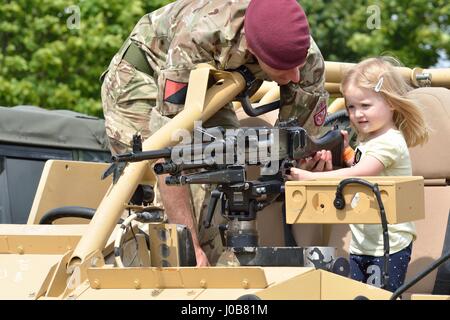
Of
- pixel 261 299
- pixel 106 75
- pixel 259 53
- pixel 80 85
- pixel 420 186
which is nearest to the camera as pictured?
pixel 261 299

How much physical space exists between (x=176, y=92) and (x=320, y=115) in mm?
Answer: 798

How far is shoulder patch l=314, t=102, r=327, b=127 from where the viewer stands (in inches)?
215

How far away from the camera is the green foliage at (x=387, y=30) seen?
58.4 feet

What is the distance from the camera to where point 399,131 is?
503 cm

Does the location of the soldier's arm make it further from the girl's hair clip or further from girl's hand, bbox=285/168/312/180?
the girl's hair clip

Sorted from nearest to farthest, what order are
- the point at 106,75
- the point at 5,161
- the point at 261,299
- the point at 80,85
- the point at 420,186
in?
the point at 261,299, the point at 420,186, the point at 106,75, the point at 5,161, the point at 80,85

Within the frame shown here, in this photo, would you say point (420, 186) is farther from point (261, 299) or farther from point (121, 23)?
point (121, 23)

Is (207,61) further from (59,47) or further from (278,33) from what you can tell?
(59,47)

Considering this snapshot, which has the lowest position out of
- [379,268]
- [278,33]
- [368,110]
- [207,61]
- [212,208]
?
[379,268]

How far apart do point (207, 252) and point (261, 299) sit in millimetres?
1359

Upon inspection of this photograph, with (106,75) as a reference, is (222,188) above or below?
Answer: below

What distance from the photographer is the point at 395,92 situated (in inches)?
197

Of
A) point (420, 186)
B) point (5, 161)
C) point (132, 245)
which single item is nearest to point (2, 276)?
point (132, 245)

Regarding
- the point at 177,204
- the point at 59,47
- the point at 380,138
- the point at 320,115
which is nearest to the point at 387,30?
the point at 59,47
